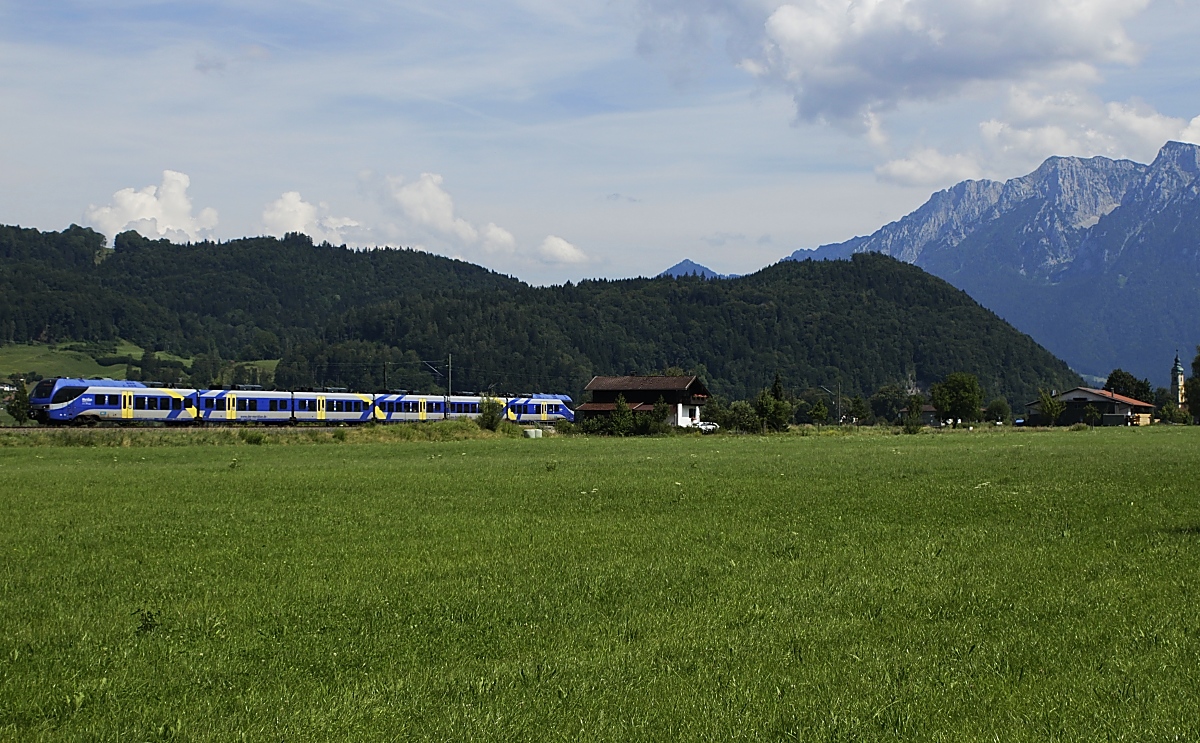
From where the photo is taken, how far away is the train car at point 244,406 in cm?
7800

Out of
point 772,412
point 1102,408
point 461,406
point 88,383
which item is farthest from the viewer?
point 1102,408

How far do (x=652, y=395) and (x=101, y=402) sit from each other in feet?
182

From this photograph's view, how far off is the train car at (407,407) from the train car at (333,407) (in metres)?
0.90

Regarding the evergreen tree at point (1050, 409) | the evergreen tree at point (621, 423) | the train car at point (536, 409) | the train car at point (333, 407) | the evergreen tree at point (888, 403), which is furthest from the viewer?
the evergreen tree at point (888, 403)

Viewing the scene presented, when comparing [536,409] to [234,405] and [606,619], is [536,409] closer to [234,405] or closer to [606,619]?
[234,405]

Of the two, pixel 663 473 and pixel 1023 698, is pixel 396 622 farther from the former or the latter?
pixel 663 473

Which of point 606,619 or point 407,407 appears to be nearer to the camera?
point 606,619

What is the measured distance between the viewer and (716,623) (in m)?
10.5

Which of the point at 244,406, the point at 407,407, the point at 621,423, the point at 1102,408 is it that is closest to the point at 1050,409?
the point at 1102,408

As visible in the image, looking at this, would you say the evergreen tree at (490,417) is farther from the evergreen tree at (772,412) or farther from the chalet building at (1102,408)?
the chalet building at (1102,408)

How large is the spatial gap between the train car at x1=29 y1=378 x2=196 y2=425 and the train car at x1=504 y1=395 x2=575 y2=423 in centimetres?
3442

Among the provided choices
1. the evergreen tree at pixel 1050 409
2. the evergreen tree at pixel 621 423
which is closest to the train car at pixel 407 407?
the evergreen tree at pixel 621 423

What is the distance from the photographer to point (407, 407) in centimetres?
9412

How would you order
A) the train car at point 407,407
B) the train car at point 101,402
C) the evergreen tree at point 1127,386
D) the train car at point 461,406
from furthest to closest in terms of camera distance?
the evergreen tree at point 1127,386 → the train car at point 461,406 → the train car at point 407,407 → the train car at point 101,402
